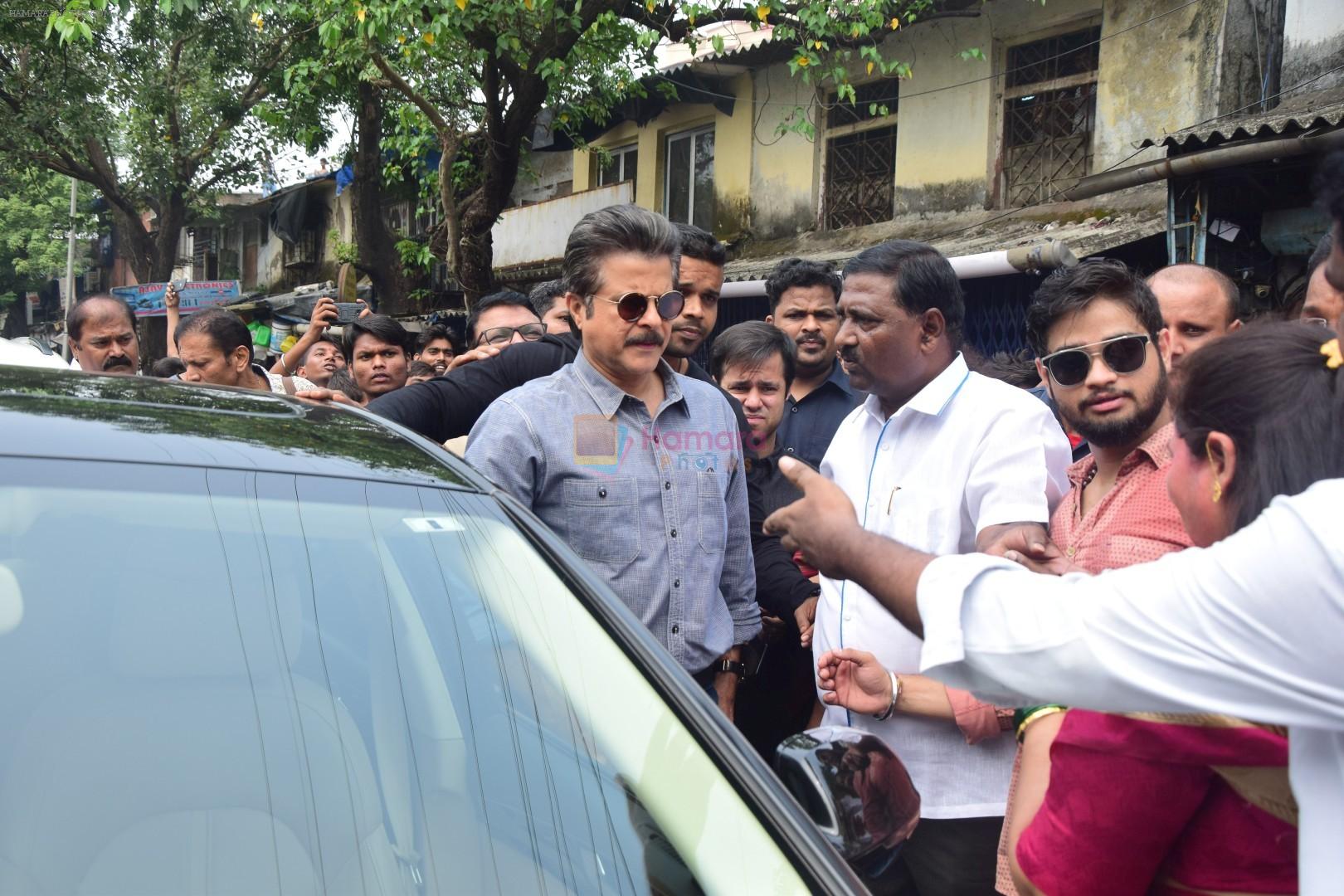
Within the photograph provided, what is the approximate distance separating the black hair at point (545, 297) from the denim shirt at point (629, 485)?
1519 millimetres

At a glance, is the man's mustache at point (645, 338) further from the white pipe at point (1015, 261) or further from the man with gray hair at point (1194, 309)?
the white pipe at point (1015, 261)

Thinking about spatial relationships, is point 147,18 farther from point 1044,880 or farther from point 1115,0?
point 1044,880

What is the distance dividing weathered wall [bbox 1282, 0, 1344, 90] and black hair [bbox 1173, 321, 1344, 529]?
7.56 metres

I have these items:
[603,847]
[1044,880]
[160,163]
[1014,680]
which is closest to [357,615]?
[603,847]

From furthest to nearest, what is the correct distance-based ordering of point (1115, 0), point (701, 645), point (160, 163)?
point (160, 163) < point (1115, 0) < point (701, 645)

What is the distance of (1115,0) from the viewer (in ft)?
30.3

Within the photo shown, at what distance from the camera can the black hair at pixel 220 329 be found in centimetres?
436

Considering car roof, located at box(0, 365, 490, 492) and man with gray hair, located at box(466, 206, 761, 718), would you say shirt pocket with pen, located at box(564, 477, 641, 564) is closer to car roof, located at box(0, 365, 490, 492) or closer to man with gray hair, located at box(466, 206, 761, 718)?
man with gray hair, located at box(466, 206, 761, 718)

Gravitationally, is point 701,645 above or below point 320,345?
below

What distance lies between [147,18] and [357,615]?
52.0 ft

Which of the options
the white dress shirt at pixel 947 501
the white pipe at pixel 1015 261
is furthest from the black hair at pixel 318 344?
the white dress shirt at pixel 947 501

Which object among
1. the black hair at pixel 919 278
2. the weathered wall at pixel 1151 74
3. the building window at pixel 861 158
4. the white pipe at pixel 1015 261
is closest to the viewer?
the black hair at pixel 919 278

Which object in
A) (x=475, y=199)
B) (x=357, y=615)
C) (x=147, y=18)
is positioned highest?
(x=147, y=18)

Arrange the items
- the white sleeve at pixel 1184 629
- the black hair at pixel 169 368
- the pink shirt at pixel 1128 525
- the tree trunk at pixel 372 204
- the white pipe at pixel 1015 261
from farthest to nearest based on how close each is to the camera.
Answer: the tree trunk at pixel 372 204
the white pipe at pixel 1015 261
the black hair at pixel 169 368
the pink shirt at pixel 1128 525
the white sleeve at pixel 1184 629
